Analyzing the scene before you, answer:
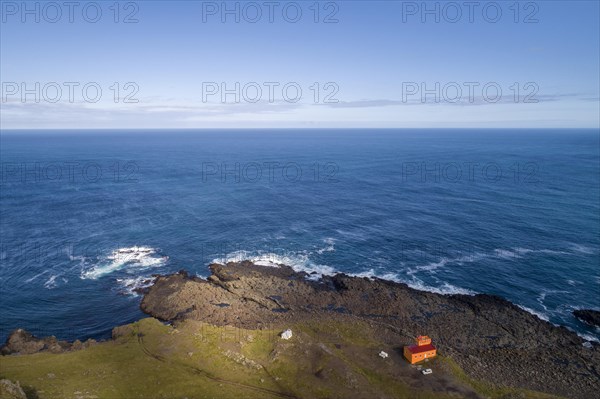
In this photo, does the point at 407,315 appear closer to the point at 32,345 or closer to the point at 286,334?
the point at 286,334

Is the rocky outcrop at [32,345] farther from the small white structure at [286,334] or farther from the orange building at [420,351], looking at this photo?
the orange building at [420,351]

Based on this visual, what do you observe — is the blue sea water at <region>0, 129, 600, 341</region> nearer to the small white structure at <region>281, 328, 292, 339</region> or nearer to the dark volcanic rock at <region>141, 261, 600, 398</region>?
the dark volcanic rock at <region>141, 261, 600, 398</region>

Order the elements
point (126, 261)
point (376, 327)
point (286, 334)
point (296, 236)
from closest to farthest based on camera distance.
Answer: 1. point (286, 334)
2. point (376, 327)
3. point (126, 261)
4. point (296, 236)

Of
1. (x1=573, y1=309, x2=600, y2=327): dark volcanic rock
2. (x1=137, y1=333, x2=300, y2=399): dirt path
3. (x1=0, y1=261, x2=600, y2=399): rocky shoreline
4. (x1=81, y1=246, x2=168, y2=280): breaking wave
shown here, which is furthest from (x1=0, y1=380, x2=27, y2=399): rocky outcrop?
(x1=573, y1=309, x2=600, y2=327): dark volcanic rock

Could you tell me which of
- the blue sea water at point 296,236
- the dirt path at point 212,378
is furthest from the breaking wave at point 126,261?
the dirt path at point 212,378

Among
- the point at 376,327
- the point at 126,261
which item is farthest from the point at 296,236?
the point at 126,261
